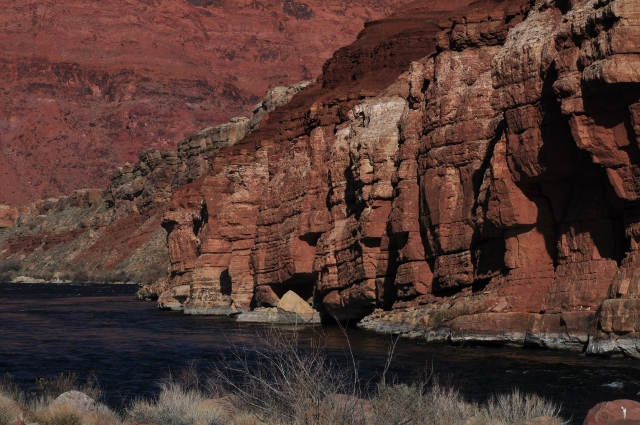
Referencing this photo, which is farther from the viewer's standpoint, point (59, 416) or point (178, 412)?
point (178, 412)

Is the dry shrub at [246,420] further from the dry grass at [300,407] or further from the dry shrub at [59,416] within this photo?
the dry shrub at [59,416]

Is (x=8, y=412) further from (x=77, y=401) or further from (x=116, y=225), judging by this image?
(x=116, y=225)

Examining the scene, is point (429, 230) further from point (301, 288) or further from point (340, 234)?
point (301, 288)

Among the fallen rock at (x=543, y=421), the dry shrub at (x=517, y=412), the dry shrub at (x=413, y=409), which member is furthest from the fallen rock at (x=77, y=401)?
the fallen rock at (x=543, y=421)

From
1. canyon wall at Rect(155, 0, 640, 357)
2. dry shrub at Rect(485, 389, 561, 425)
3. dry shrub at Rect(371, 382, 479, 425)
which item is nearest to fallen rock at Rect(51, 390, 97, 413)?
dry shrub at Rect(371, 382, 479, 425)

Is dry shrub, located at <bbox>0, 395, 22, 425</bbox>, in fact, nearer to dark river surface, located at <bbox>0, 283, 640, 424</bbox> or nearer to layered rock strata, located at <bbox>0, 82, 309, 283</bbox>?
dark river surface, located at <bbox>0, 283, 640, 424</bbox>

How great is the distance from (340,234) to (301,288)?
8229 mm

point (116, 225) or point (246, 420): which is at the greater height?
point (116, 225)

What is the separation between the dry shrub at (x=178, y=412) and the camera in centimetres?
1742

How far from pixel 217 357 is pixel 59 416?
1652 centimetres

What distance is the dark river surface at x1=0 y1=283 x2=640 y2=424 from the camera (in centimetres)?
2372

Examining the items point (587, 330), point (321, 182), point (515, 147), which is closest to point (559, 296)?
point (587, 330)

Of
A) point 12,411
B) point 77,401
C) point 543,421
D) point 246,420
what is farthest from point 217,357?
point 543,421

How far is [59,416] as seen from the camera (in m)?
17.1
